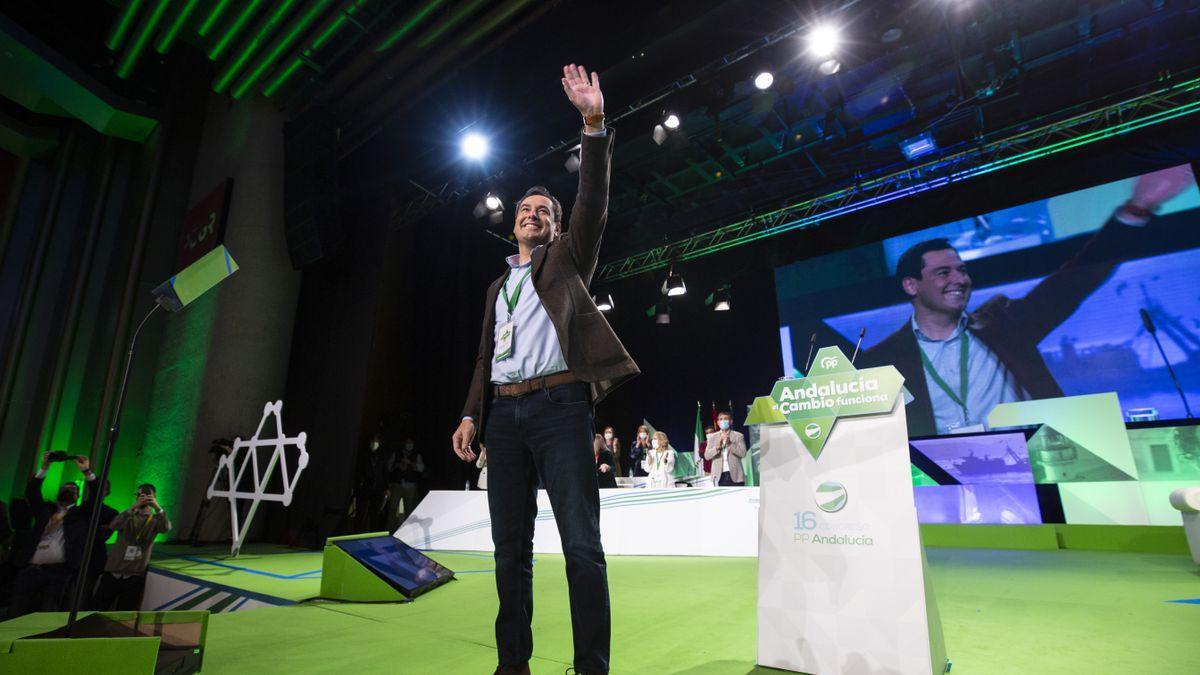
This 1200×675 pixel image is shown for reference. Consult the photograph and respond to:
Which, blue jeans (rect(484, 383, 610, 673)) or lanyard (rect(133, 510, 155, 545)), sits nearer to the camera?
blue jeans (rect(484, 383, 610, 673))

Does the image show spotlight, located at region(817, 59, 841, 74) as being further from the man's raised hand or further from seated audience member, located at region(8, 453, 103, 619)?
seated audience member, located at region(8, 453, 103, 619)

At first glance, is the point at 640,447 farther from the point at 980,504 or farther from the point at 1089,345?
the point at 1089,345

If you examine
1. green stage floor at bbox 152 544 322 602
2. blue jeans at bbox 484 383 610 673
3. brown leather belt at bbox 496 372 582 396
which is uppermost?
brown leather belt at bbox 496 372 582 396

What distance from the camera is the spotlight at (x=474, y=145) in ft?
23.3

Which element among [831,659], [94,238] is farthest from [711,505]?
[94,238]

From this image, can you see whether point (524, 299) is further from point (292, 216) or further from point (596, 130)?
point (292, 216)

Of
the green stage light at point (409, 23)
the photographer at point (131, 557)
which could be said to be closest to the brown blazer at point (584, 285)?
the photographer at point (131, 557)

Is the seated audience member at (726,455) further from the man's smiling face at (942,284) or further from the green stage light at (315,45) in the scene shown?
the green stage light at (315,45)

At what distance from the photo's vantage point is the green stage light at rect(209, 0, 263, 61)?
6.81 m

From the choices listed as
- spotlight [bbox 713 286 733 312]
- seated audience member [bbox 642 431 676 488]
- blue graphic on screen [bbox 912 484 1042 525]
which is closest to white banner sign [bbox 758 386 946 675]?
blue graphic on screen [bbox 912 484 1042 525]

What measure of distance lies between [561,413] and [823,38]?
5.48m

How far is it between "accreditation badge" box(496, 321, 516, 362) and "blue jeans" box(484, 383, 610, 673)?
0.13 metres

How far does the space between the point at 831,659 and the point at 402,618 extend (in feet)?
5.97

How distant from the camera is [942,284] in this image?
8.09m
